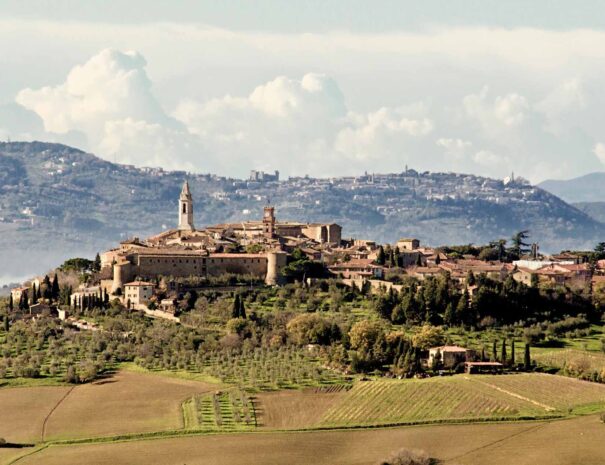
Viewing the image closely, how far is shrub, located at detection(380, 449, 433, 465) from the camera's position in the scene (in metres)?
59.8

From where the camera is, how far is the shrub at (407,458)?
59.8 meters

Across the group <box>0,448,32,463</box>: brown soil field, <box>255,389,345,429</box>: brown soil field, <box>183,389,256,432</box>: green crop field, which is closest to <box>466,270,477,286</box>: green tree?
<box>255,389,345,429</box>: brown soil field

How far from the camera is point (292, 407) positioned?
70.5m

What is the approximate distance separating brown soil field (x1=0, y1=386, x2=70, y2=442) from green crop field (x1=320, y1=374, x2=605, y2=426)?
13574mm

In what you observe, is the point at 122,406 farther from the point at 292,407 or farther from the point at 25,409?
the point at 292,407

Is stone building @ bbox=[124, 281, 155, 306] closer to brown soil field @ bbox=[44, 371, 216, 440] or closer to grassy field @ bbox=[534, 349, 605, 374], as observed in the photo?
brown soil field @ bbox=[44, 371, 216, 440]

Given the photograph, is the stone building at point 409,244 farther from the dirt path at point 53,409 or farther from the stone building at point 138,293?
the dirt path at point 53,409

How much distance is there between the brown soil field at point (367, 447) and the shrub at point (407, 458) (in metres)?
0.84

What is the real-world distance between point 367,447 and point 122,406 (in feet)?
48.2

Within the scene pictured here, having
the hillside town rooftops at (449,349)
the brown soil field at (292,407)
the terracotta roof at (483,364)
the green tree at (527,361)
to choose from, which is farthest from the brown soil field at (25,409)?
the green tree at (527,361)

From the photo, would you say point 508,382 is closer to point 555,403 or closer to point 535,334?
point 555,403

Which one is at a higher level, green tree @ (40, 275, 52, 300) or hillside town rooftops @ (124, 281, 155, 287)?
hillside town rooftops @ (124, 281, 155, 287)

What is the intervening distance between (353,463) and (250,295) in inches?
1513

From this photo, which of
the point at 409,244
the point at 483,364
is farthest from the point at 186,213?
the point at 483,364
